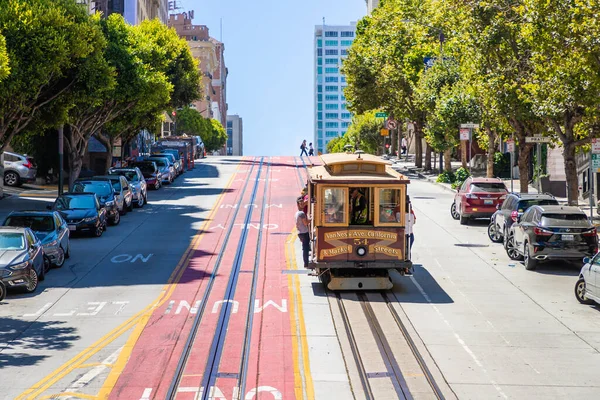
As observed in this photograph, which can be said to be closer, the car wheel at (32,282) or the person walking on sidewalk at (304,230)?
the car wheel at (32,282)

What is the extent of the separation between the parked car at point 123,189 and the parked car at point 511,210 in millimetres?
15853

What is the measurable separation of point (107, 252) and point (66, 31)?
1046cm

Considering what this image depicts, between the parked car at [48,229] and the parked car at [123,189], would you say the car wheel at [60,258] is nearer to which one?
the parked car at [48,229]

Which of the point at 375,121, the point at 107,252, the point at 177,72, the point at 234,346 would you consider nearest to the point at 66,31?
the point at 107,252

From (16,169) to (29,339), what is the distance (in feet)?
121

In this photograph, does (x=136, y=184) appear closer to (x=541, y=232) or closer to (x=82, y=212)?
(x=82, y=212)

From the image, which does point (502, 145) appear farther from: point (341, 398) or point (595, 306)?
point (341, 398)

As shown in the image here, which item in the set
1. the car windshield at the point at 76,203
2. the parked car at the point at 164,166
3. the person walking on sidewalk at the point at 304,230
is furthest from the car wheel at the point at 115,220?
the parked car at the point at 164,166

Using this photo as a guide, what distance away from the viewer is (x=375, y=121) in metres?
107

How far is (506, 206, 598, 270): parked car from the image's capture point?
998 inches

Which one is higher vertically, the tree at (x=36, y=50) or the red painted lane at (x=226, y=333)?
the tree at (x=36, y=50)

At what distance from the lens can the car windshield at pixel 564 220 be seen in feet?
83.9

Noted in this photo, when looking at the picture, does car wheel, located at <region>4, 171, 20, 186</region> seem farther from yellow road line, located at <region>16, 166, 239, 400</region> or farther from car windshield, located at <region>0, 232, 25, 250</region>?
car windshield, located at <region>0, 232, 25, 250</region>

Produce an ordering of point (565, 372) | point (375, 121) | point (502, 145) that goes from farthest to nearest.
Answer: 1. point (375, 121)
2. point (502, 145)
3. point (565, 372)
